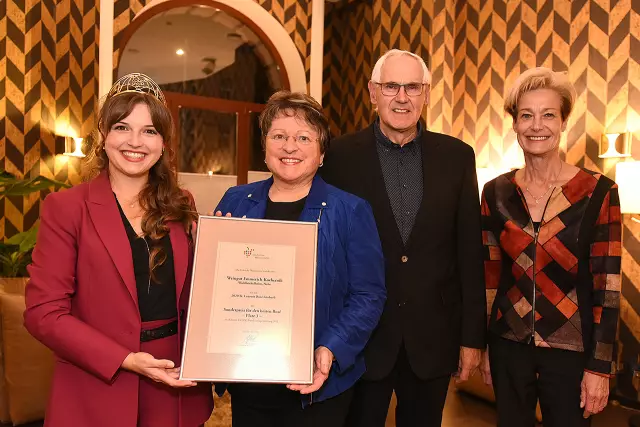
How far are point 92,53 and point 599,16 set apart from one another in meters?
5.82

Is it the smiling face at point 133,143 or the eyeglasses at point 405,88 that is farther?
the eyeglasses at point 405,88

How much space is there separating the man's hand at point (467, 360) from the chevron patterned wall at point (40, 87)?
19.8ft

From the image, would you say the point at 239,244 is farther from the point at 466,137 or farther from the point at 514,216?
the point at 466,137

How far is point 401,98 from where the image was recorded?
198cm

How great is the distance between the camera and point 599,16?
189 inches

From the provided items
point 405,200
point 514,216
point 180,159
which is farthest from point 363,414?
point 180,159

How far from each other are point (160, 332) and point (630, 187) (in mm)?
3270

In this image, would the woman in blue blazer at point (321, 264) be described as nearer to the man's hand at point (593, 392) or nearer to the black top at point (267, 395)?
the black top at point (267, 395)

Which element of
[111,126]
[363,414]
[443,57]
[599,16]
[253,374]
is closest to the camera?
[253,374]

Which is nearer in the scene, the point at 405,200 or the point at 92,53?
the point at 405,200

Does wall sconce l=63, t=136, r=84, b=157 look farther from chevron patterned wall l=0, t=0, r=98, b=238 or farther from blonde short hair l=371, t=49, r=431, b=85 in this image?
blonde short hair l=371, t=49, r=431, b=85

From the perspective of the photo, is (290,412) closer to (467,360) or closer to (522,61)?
(467,360)

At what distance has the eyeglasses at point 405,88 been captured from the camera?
199 cm

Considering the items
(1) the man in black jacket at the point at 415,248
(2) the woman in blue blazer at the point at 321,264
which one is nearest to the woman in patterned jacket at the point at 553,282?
(1) the man in black jacket at the point at 415,248
